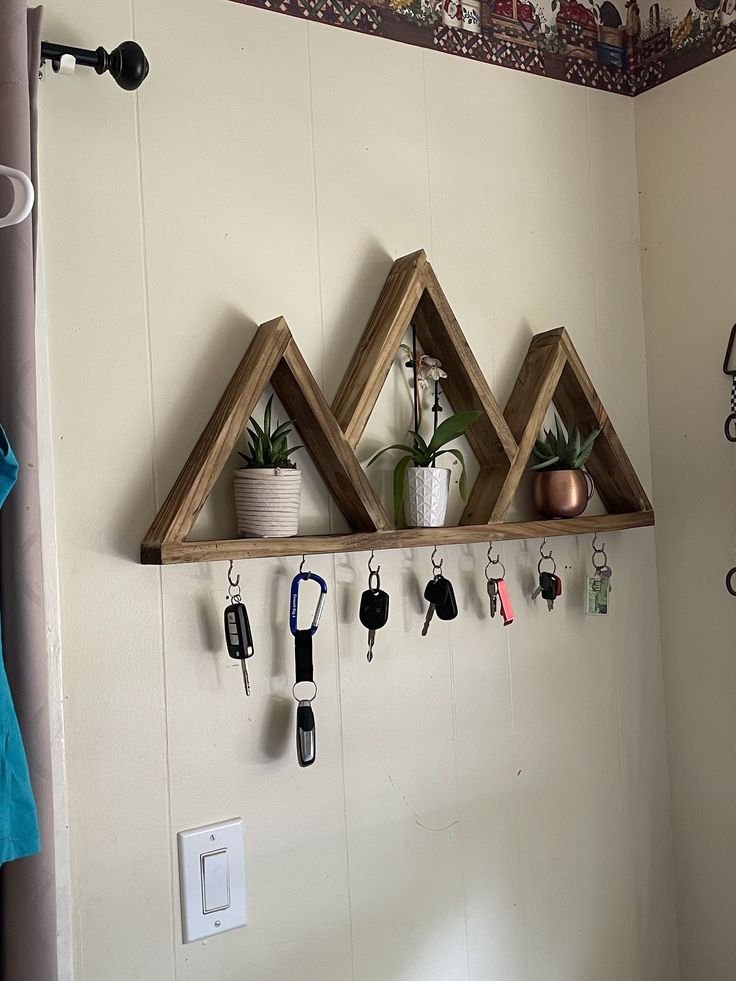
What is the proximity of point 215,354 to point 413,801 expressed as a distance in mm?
750

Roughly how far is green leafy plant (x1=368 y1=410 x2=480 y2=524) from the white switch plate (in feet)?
1.73

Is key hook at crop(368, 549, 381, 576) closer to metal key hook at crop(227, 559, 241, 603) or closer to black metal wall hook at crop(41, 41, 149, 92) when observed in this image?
metal key hook at crop(227, 559, 241, 603)

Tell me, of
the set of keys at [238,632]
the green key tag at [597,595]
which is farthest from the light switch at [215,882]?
the green key tag at [597,595]

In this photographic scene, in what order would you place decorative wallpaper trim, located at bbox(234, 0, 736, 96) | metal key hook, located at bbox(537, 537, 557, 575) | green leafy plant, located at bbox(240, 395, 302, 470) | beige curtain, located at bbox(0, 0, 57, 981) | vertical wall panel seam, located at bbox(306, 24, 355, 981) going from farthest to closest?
metal key hook, located at bbox(537, 537, 557, 575), decorative wallpaper trim, located at bbox(234, 0, 736, 96), vertical wall panel seam, located at bbox(306, 24, 355, 981), green leafy plant, located at bbox(240, 395, 302, 470), beige curtain, located at bbox(0, 0, 57, 981)

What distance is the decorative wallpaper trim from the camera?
5.18 ft

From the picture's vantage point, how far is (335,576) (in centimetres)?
148

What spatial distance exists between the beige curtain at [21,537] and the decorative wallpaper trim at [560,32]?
519 mm

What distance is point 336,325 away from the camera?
4.94 feet

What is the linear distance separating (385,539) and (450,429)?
20cm

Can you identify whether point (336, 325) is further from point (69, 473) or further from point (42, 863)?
point (42, 863)

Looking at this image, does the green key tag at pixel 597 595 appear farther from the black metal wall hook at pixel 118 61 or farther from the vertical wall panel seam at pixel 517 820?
the black metal wall hook at pixel 118 61

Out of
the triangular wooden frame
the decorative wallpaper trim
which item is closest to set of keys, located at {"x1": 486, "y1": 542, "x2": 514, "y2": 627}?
the triangular wooden frame

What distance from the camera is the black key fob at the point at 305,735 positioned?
4.53ft

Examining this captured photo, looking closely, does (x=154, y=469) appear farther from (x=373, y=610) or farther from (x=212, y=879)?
(x=212, y=879)
